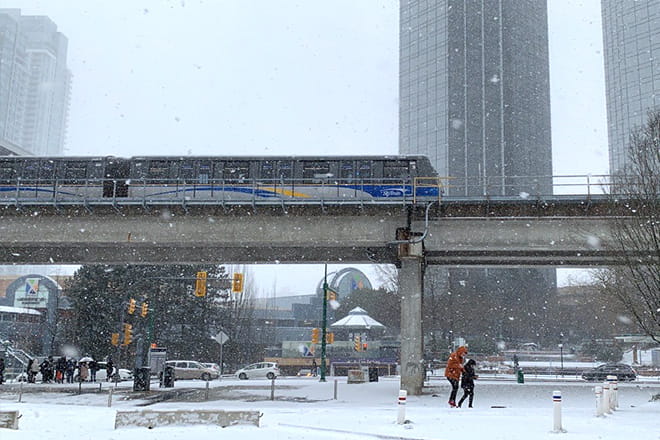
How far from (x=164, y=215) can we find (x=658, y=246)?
783 inches

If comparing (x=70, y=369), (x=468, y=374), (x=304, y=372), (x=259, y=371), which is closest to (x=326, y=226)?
(x=468, y=374)

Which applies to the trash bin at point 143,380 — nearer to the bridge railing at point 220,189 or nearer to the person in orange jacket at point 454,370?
the bridge railing at point 220,189

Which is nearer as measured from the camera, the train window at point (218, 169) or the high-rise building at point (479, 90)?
the train window at point (218, 169)

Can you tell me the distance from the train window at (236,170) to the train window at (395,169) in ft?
22.2

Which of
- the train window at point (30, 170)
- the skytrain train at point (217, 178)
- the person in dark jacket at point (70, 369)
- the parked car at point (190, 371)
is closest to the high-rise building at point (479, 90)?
the parked car at point (190, 371)

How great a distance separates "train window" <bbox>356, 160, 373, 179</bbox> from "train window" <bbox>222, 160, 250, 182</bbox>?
5511mm

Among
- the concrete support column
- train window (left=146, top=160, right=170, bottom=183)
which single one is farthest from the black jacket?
train window (left=146, top=160, right=170, bottom=183)

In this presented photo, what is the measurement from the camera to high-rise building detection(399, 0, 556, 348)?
15212cm

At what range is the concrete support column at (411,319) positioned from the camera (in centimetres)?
2902

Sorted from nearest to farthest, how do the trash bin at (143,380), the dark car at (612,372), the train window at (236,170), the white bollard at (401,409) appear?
the white bollard at (401,409) → the trash bin at (143,380) → the train window at (236,170) → the dark car at (612,372)

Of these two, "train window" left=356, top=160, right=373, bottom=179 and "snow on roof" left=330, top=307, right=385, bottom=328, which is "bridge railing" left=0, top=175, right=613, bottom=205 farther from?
"snow on roof" left=330, top=307, right=385, bottom=328

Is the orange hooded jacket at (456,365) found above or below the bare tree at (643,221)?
below

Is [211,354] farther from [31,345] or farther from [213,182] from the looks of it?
[213,182]

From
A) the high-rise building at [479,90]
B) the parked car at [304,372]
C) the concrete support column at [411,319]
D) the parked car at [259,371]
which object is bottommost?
the parked car at [304,372]
